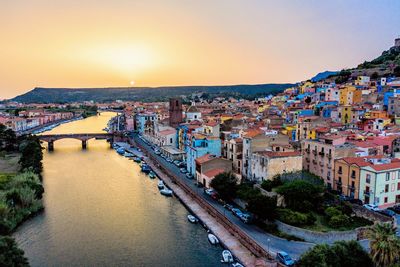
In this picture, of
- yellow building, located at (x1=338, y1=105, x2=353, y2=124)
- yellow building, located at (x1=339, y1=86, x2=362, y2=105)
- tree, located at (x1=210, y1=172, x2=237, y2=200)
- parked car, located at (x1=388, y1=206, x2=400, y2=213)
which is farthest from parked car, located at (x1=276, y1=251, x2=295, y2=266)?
yellow building, located at (x1=339, y1=86, x2=362, y2=105)

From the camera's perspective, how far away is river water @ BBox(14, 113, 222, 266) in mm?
20141

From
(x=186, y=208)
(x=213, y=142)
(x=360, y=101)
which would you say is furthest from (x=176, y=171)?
(x=360, y=101)

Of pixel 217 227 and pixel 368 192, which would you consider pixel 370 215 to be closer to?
pixel 368 192

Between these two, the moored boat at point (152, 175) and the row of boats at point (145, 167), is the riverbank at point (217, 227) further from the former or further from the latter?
the moored boat at point (152, 175)

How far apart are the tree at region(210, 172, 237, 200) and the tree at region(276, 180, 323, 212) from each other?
3.85 m

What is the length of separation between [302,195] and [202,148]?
42.6ft

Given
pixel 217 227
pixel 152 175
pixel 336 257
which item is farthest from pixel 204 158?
pixel 336 257

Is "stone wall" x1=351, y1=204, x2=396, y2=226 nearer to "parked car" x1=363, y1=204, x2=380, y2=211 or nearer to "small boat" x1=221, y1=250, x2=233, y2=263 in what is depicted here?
"parked car" x1=363, y1=204, x2=380, y2=211

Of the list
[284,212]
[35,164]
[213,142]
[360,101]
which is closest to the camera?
[284,212]

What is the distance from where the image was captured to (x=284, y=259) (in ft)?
56.6

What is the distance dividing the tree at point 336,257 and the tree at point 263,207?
223 inches

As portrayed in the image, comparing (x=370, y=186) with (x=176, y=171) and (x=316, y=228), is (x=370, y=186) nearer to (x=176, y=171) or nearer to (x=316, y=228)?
(x=316, y=228)

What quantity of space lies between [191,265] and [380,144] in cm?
1898

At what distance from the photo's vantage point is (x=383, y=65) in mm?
76750
